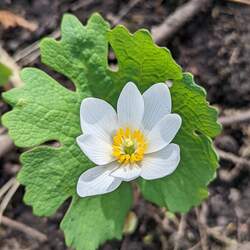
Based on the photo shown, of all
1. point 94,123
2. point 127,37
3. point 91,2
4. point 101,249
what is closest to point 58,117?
point 94,123

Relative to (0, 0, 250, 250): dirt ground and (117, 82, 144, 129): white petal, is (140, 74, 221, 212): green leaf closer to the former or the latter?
(117, 82, 144, 129): white petal

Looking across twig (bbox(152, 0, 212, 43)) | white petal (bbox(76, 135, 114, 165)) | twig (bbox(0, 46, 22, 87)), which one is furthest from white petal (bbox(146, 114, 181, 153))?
twig (bbox(0, 46, 22, 87))

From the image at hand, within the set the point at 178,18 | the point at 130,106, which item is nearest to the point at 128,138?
the point at 130,106

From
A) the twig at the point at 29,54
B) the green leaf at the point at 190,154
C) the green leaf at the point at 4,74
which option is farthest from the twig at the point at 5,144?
the green leaf at the point at 190,154

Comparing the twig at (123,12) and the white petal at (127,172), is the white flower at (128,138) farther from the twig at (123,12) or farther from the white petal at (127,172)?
the twig at (123,12)

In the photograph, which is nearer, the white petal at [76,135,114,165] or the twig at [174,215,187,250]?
the white petal at [76,135,114,165]

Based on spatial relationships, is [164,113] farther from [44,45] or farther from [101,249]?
[101,249]
